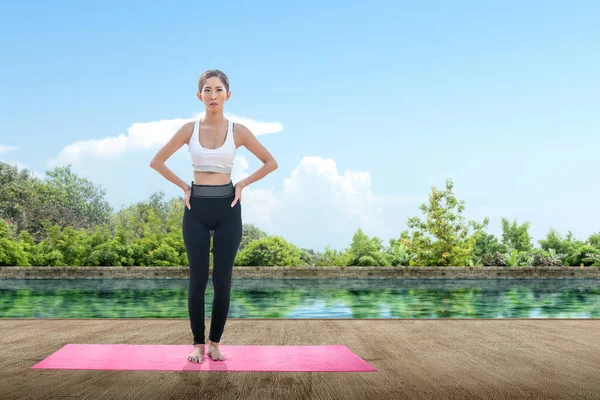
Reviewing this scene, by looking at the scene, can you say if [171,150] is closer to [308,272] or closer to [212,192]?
[212,192]

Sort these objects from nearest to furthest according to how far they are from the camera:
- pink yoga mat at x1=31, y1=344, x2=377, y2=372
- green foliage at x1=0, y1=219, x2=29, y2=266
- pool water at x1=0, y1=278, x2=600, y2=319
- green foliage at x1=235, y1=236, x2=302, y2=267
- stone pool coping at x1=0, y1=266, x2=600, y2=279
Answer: pink yoga mat at x1=31, y1=344, x2=377, y2=372 → pool water at x1=0, y1=278, x2=600, y2=319 → stone pool coping at x1=0, y1=266, x2=600, y2=279 → green foliage at x1=235, y1=236, x2=302, y2=267 → green foliage at x1=0, y1=219, x2=29, y2=266

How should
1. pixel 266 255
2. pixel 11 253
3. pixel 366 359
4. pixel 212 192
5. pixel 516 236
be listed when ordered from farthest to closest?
pixel 516 236, pixel 11 253, pixel 266 255, pixel 366 359, pixel 212 192

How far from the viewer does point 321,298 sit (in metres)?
11.7

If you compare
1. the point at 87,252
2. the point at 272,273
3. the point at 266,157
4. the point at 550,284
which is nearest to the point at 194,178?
the point at 266,157

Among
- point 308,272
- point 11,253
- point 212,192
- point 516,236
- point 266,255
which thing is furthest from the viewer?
point 516,236

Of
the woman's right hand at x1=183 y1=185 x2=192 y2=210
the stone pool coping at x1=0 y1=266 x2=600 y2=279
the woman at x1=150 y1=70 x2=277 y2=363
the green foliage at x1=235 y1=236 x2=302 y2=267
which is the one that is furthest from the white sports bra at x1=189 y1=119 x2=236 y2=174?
the green foliage at x1=235 y1=236 x2=302 y2=267

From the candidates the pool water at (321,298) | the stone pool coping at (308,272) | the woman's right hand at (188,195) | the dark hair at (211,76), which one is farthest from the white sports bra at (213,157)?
the stone pool coping at (308,272)

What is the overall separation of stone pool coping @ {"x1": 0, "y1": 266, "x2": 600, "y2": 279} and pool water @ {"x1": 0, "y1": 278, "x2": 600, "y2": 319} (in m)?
0.12

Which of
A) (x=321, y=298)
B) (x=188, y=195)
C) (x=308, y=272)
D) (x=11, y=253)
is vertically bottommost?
(x=321, y=298)

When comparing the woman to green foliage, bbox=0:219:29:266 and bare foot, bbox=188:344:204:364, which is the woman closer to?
bare foot, bbox=188:344:204:364

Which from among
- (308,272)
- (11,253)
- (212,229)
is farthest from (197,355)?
(11,253)

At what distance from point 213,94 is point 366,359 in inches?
60.4

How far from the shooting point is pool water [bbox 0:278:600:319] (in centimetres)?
977

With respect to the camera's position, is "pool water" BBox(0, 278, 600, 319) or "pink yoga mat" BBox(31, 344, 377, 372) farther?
"pool water" BBox(0, 278, 600, 319)
